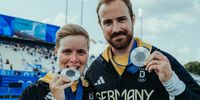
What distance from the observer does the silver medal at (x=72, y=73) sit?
2.62 m

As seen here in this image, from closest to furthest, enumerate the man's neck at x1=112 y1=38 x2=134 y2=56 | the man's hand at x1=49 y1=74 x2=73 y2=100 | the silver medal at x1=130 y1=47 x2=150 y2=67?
the silver medal at x1=130 y1=47 x2=150 y2=67
the man's hand at x1=49 y1=74 x2=73 y2=100
the man's neck at x1=112 y1=38 x2=134 y2=56

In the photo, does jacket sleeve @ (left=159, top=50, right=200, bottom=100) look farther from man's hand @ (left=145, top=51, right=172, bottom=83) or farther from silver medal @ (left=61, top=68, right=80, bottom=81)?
silver medal @ (left=61, top=68, right=80, bottom=81)

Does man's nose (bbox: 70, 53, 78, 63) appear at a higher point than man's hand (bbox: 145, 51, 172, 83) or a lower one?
higher

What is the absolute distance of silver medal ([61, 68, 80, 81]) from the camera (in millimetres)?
2617

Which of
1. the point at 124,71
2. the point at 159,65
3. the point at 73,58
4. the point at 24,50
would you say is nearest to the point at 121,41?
the point at 124,71

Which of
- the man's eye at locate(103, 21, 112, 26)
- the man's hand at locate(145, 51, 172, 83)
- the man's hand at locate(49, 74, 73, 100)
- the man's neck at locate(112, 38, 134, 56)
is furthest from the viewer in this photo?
the man's neck at locate(112, 38, 134, 56)

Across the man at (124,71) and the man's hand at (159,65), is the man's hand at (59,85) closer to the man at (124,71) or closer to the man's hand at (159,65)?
the man at (124,71)

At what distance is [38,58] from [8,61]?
3868 mm

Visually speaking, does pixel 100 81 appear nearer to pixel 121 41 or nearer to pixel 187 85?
pixel 121 41

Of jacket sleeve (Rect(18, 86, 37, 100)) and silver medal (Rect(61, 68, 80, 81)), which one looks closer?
silver medal (Rect(61, 68, 80, 81))

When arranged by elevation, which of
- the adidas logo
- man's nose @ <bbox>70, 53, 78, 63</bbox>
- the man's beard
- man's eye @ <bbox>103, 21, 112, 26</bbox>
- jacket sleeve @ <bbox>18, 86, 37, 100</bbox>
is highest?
man's eye @ <bbox>103, 21, 112, 26</bbox>

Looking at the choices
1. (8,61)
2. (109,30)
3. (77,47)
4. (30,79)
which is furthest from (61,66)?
(8,61)

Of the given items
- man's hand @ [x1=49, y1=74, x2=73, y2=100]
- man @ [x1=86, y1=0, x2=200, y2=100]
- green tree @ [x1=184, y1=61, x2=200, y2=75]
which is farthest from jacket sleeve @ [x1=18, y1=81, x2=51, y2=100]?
green tree @ [x1=184, y1=61, x2=200, y2=75]

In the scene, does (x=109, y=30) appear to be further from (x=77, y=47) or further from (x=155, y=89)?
(x=155, y=89)
